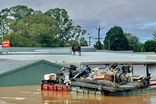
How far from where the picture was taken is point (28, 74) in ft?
104

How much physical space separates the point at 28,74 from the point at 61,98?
843cm

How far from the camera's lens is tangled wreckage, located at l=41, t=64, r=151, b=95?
24125mm

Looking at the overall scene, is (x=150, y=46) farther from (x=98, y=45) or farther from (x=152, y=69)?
(x=152, y=69)

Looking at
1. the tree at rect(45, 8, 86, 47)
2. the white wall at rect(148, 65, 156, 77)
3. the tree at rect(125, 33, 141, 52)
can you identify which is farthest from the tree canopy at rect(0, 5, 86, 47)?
the white wall at rect(148, 65, 156, 77)

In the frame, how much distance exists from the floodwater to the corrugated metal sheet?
3285 mm

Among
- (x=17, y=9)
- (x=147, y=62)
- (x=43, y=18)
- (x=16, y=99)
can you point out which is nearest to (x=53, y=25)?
(x=43, y=18)

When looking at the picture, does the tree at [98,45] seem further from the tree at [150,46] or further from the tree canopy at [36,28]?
the tree at [150,46]

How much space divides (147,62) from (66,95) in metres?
13.4

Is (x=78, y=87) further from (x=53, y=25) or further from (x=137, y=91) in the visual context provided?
(x=53, y=25)

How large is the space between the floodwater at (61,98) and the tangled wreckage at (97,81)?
580 mm

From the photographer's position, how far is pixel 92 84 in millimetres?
24844

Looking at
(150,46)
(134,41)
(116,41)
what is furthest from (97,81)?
(134,41)

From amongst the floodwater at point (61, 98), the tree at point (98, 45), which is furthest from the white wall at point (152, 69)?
the tree at point (98, 45)

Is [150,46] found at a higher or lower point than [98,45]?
lower
